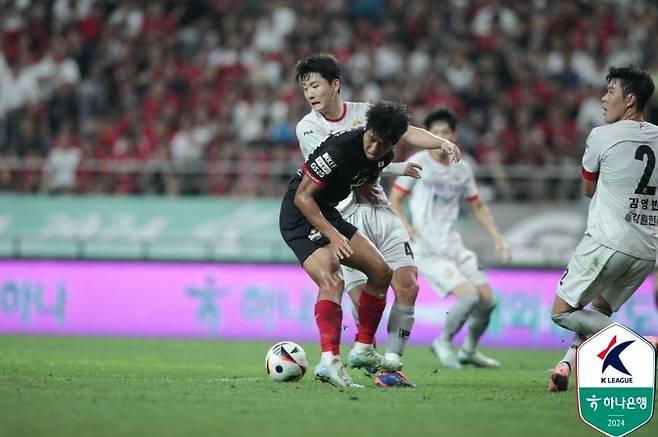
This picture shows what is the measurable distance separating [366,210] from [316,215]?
1527mm

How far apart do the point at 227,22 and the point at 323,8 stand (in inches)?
81.2

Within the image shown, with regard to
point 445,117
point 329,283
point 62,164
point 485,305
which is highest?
point 445,117

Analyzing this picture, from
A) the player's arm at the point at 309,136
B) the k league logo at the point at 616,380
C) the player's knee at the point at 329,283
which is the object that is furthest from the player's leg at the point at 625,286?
the player's arm at the point at 309,136

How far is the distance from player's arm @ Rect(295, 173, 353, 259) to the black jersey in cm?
6

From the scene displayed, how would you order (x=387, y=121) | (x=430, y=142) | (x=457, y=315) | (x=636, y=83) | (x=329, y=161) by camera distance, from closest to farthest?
(x=387, y=121), (x=329, y=161), (x=636, y=83), (x=430, y=142), (x=457, y=315)

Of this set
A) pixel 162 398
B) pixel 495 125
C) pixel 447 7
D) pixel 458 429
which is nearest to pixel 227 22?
pixel 447 7

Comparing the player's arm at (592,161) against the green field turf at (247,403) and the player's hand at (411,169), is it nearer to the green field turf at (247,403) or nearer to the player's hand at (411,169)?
the player's hand at (411,169)

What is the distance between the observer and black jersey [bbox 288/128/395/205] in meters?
8.37

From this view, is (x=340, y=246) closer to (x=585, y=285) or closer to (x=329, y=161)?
(x=329, y=161)

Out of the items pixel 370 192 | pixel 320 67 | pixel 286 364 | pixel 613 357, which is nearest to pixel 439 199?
pixel 370 192

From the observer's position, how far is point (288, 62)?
70.3 feet

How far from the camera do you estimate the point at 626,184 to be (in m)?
8.52

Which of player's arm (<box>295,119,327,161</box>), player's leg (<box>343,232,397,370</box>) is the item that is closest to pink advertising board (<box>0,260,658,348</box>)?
player's arm (<box>295,119,327,161</box>)

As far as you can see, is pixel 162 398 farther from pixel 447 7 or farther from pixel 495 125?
pixel 447 7
